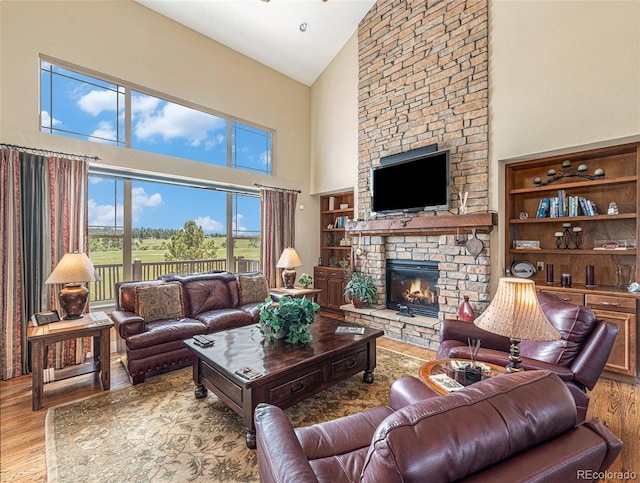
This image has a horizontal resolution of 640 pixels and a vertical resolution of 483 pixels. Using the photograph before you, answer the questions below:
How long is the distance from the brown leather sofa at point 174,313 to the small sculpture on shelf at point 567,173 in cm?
392

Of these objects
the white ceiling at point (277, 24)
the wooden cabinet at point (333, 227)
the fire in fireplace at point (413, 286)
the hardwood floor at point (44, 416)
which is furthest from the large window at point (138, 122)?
the fire in fireplace at point (413, 286)

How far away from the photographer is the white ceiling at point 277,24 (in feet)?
13.7

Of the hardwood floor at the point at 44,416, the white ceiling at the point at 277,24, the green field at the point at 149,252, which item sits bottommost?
the hardwood floor at the point at 44,416

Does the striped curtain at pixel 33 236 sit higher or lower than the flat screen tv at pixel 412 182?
lower

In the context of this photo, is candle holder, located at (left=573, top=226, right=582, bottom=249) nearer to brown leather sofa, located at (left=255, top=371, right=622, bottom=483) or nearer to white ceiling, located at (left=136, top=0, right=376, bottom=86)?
brown leather sofa, located at (left=255, top=371, right=622, bottom=483)

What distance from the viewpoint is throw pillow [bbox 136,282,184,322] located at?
131 inches

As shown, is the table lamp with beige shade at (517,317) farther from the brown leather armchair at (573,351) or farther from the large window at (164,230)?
the large window at (164,230)

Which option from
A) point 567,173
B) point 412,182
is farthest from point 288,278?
point 567,173

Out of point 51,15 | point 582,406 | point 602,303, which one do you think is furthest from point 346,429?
point 51,15

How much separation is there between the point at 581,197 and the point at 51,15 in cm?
629

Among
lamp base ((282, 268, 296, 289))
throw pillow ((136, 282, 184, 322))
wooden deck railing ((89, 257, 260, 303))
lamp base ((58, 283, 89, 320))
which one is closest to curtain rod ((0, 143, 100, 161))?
wooden deck railing ((89, 257, 260, 303))

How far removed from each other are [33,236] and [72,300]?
0.89 m

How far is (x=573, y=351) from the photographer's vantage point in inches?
79.2

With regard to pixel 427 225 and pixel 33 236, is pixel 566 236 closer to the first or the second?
pixel 427 225
